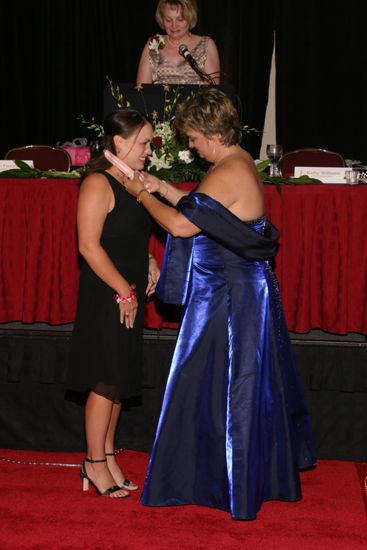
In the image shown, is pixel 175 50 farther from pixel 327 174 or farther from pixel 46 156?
pixel 327 174

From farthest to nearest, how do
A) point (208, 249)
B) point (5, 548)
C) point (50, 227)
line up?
1. point (50, 227)
2. point (208, 249)
3. point (5, 548)

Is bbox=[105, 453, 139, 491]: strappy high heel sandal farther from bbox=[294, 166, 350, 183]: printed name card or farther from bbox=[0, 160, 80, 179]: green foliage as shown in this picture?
bbox=[294, 166, 350, 183]: printed name card

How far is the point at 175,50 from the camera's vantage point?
5.70 m

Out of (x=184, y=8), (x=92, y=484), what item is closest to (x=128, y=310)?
(x=92, y=484)

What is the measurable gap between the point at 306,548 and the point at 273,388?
2.08 ft

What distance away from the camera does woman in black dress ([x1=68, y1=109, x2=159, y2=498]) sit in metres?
3.51

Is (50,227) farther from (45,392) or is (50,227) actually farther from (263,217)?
(263,217)

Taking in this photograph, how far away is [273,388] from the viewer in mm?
3592

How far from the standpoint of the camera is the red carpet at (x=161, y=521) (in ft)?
10.8

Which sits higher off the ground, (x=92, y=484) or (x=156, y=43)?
(x=156, y=43)

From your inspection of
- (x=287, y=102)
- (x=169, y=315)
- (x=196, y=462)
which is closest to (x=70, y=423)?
(x=169, y=315)

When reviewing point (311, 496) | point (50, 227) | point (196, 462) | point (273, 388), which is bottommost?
point (311, 496)

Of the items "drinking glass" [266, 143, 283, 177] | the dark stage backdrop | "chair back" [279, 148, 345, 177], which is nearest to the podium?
"drinking glass" [266, 143, 283, 177]

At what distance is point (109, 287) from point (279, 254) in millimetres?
904
